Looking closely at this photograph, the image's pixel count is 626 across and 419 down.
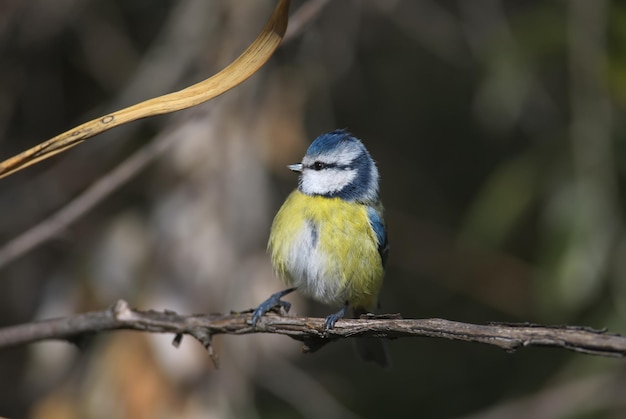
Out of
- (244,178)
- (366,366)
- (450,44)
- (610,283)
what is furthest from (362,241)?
(366,366)

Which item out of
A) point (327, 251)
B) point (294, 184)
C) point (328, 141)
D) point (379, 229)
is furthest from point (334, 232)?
point (294, 184)

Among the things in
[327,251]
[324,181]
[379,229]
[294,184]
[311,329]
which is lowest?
[311,329]

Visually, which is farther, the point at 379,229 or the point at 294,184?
the point at 294,184

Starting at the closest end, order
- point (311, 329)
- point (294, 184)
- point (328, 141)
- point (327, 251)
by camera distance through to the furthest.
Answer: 1. point (311, 329)
2. point (327, 251)
3. point (328, 141)
4. point (294, 184)

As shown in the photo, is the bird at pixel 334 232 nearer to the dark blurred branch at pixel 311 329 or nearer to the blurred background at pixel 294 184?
the blurred background at pixel 294 184

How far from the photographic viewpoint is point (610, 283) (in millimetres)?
2754

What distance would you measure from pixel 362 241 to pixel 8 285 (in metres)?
1.82

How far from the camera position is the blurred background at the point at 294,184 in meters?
2.51

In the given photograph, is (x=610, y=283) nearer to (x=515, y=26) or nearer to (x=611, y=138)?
(x=611, y=138)

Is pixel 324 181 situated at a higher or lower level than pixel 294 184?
lower

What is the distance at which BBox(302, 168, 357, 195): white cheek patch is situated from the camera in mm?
2260

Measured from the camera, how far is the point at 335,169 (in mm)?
2289

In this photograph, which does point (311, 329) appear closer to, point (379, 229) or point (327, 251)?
point (327, 251)

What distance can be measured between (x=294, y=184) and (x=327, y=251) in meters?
1.58
